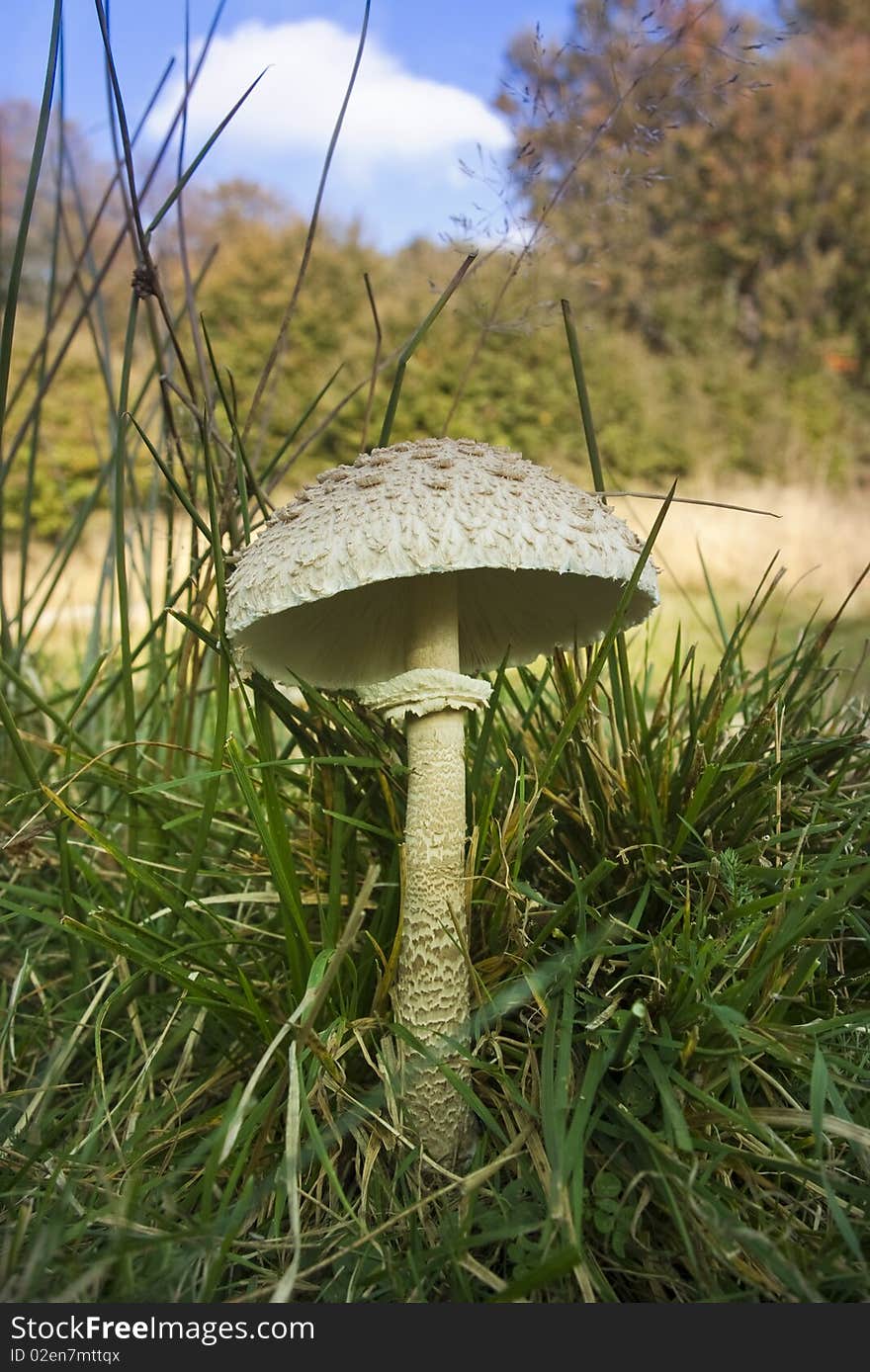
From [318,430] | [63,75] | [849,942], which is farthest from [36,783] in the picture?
[849,942]

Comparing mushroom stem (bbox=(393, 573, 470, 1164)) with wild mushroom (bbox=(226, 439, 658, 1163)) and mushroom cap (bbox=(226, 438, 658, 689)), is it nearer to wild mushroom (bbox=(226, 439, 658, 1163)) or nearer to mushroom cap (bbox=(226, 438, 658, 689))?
wild mushroom (bbox=(226, 439, 658, 1163))

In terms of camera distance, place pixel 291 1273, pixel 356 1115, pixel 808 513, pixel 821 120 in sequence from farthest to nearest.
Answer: pixel 821 120 → pixel 808 513 → pixel 356 1115 → pixel 291 1273

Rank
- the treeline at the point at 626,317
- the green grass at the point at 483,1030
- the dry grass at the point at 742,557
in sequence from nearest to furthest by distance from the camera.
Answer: the green grass at the point at 483,1030 → the dry grass at the point at 742,557 → the treeline at the point at 626,317

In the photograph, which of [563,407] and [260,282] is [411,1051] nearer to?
[563,407]

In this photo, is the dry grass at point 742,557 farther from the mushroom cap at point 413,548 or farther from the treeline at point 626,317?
the mushroom cap at point 413,548

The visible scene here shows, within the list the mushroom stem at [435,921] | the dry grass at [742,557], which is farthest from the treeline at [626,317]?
the mushroom stem at [435,921]

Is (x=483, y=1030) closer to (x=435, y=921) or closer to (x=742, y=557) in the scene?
(x=435, y=921)

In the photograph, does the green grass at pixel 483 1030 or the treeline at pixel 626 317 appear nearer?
the green grass at pixel 483 1030
